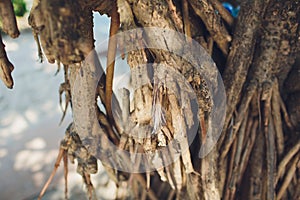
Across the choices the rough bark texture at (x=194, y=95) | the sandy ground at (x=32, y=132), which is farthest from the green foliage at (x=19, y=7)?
the rough bark texture at (x=194, y=95)

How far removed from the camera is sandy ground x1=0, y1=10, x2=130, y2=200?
1.29m

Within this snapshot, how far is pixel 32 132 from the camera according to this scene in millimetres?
1476

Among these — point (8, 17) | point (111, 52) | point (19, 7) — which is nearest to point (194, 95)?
point (111, 52)

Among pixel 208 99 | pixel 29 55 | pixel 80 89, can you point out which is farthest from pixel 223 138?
pixel 29 55

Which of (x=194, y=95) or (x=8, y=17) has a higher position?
(x=8, y=17)

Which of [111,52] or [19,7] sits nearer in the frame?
[111,52]

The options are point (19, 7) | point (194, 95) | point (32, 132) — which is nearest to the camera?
point (194, 95)

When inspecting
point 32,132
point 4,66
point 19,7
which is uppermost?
point 19,7

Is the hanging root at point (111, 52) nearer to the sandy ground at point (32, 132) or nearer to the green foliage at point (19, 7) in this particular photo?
the sandy ground at point (32, 132)

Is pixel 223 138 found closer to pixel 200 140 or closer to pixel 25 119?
pixel 200 140

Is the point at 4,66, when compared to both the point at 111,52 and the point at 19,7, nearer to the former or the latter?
the point at 111,52

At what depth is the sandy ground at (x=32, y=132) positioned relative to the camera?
1293mm

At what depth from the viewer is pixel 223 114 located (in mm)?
755

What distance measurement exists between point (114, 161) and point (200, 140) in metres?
0.23
